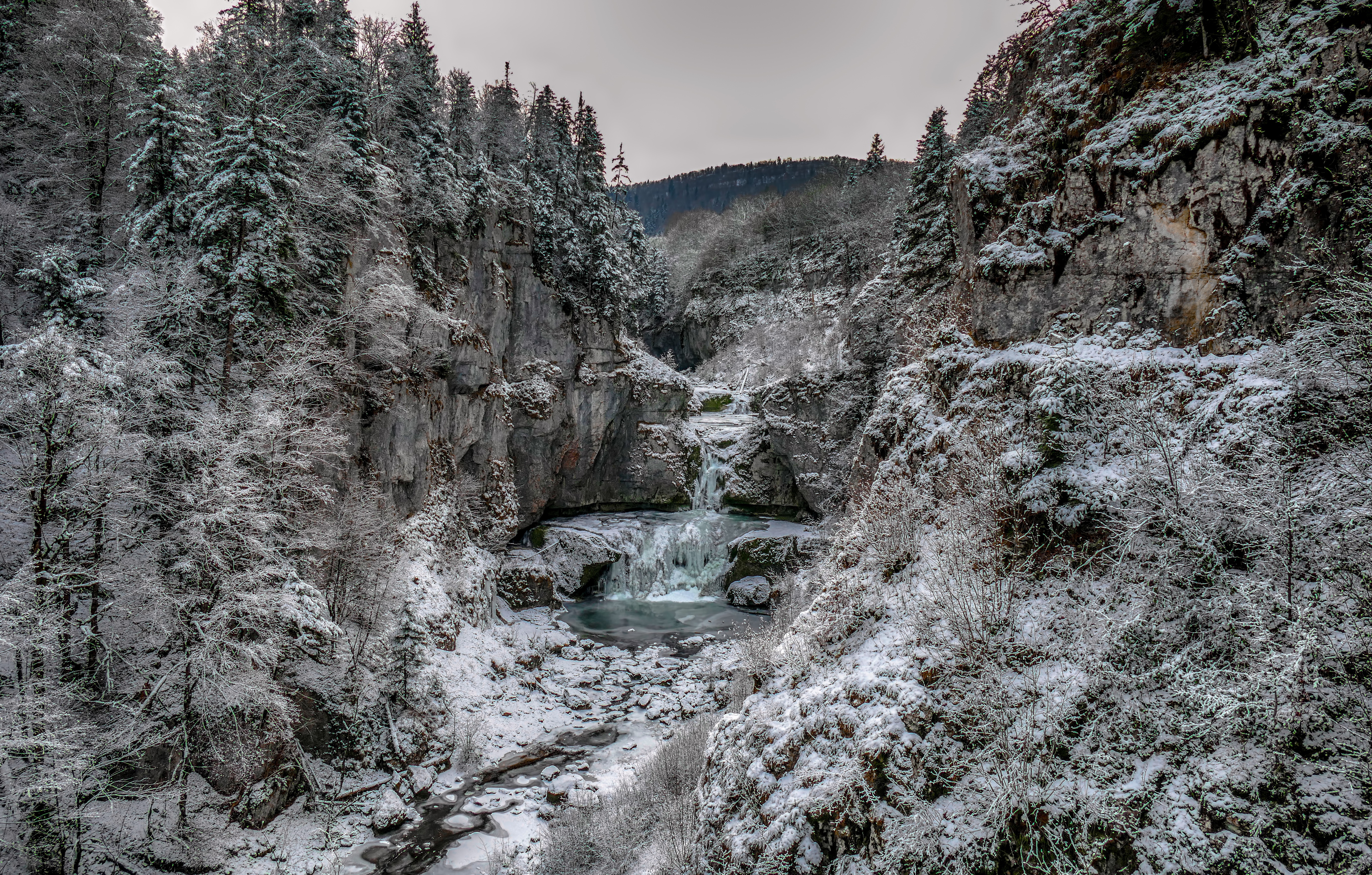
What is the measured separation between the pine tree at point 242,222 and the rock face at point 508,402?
3.94 meters

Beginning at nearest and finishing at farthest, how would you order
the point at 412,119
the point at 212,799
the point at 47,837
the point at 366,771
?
1. the point at 47,837
2. the point at 212,799
3. the point at 366,771
4. the point at 412,119

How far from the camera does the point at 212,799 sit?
32.5 ft

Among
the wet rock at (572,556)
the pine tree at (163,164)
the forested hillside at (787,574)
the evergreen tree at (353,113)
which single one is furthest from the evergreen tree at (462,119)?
the wet rock at (572,556)

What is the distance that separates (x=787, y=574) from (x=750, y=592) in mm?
3457

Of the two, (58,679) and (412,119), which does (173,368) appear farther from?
(412,119)

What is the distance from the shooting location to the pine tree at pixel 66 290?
10500mm

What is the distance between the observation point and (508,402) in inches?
1000

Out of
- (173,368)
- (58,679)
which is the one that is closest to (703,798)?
(58,679)

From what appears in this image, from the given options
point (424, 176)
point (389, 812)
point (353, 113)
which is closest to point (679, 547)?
point (389, 812)

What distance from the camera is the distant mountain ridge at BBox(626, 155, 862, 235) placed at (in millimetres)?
111875

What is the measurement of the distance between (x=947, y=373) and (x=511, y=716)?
48.2 feet

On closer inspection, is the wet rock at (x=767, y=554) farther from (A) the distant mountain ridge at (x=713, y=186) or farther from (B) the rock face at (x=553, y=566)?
(A) the distant mountain ridge at (x=713, y=186)

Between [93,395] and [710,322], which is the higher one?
[710,322]

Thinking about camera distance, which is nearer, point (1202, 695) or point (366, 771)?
point (1202, 695)
